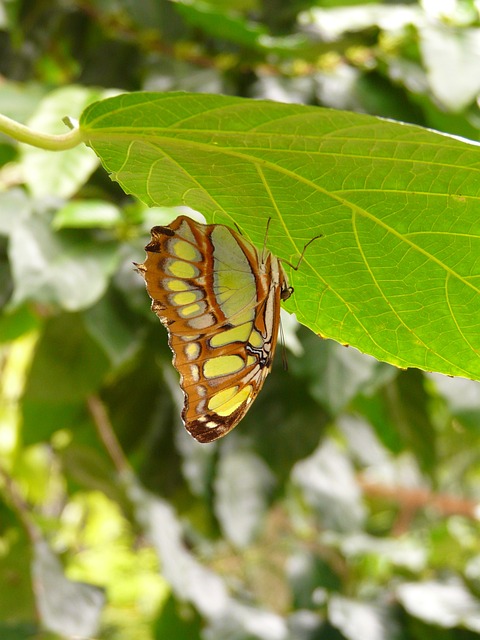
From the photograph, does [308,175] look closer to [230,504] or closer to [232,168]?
[232,168]

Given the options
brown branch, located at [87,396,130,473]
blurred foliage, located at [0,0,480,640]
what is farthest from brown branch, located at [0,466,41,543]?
brown branch, located at [87,396,130,473]

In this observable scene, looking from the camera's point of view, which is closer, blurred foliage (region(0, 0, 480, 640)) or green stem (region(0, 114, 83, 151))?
green stem (region(0, 114, 83, 151))

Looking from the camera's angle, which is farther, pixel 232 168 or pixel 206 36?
pixel 206 36

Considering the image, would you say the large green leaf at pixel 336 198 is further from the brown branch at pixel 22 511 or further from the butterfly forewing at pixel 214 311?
the brown branch at pixel 22 511

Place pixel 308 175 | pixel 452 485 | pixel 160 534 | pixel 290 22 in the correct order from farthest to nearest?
pixel 452 485 < pixel 290 22 < pixel 160 534 < pixel 308 175

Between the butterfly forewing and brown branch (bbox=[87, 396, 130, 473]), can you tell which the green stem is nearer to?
the butterfly forewing

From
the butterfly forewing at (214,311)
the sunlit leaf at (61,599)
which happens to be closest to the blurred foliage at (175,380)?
the sunlit leaf at (61,599)

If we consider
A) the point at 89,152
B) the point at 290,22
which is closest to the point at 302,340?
the point at 89,152
